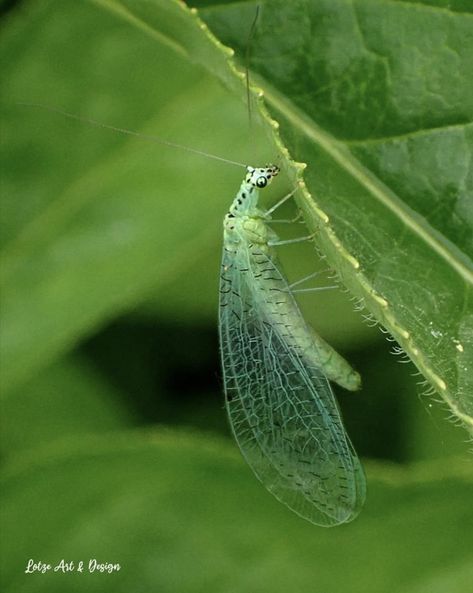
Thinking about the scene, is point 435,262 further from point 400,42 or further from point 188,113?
point 188,113

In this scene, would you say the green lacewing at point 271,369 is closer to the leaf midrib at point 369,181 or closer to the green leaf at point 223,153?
the green leaf at point 223,153

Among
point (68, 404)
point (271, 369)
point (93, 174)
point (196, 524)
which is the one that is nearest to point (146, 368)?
point (68, 404)

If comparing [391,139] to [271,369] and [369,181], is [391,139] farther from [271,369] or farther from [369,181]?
[271,369]

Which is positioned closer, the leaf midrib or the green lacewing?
the leaf midrib

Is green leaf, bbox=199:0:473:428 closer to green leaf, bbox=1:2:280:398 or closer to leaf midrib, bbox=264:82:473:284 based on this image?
leaf midrib, bbox=264:82:473:284

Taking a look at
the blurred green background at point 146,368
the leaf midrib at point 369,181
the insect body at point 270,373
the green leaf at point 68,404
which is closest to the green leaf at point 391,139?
the leaf midrib at point 369,181

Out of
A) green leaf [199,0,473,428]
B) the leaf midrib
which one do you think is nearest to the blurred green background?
green leaf [199,0,473,428]

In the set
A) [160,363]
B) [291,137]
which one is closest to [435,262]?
[291,137]
